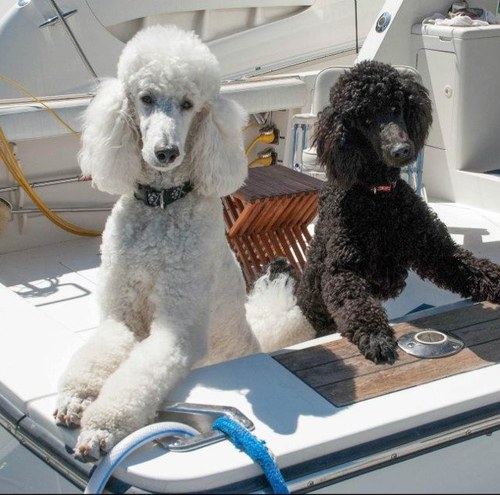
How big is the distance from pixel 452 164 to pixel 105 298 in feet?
7.59

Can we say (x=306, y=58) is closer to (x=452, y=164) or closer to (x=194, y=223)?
(x=452, y=164)

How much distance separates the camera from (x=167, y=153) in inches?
80.1

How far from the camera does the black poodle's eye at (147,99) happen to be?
A: 6.95ft

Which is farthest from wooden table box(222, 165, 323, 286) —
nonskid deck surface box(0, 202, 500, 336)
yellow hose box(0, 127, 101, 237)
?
yellow hose box(0, 127, 101, 237)

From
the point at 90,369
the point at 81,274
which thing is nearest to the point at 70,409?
the point at 90,369

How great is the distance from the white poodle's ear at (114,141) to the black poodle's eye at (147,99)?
0.07 meters

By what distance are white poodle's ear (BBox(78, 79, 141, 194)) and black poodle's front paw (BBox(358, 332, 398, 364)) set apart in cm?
A: 73

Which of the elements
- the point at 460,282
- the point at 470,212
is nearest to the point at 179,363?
the point at 460,282

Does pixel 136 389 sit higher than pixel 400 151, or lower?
lower

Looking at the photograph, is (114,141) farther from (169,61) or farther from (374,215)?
(374,215)

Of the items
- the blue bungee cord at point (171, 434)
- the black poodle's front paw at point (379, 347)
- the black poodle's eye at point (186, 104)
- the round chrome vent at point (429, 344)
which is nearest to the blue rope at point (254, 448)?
the blue bungee cord at point (171, 434)

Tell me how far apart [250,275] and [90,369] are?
56.4 inches

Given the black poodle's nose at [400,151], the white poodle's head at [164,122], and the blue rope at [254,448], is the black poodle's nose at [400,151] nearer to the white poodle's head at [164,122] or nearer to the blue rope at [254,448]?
the white poodle's head at [164,122]

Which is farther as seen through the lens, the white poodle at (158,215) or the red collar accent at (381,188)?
the red collar accent at (381,188)
